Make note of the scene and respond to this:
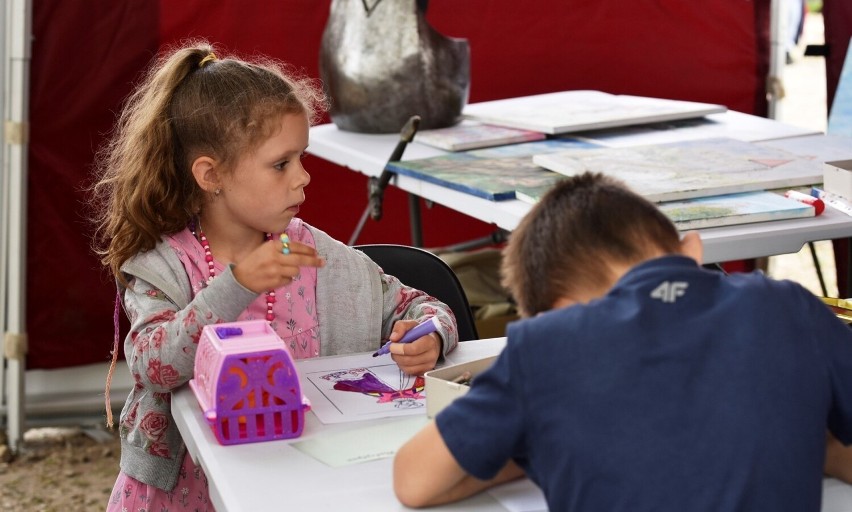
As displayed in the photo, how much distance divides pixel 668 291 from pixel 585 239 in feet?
0.31

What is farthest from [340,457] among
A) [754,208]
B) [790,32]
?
[790,32]

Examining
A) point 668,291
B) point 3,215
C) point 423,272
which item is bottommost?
point 3,215

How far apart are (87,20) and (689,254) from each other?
8.07ft

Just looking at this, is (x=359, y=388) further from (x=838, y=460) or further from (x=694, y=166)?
(x=694, y=166)

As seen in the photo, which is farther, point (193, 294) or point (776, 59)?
point (776, 59)

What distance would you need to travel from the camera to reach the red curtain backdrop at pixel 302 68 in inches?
125

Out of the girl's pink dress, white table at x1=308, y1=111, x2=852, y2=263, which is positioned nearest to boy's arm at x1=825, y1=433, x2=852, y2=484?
white table at x1=308, y1=111, x2=852, y2=263

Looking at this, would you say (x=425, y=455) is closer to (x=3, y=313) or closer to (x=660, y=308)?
(x=660, y=308)

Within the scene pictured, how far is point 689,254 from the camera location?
3.44 ft

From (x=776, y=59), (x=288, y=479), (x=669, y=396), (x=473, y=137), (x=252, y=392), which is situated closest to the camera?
(x=669, y=396)

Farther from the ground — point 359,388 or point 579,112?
point 579,112

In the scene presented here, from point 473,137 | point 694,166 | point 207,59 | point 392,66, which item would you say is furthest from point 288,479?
point 392,66

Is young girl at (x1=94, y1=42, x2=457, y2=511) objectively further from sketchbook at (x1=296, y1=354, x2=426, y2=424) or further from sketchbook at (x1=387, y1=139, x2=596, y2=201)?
sketchbook at (x1=387, y1=139, x2=596, y2=201)

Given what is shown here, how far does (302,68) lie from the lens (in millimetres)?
3361
